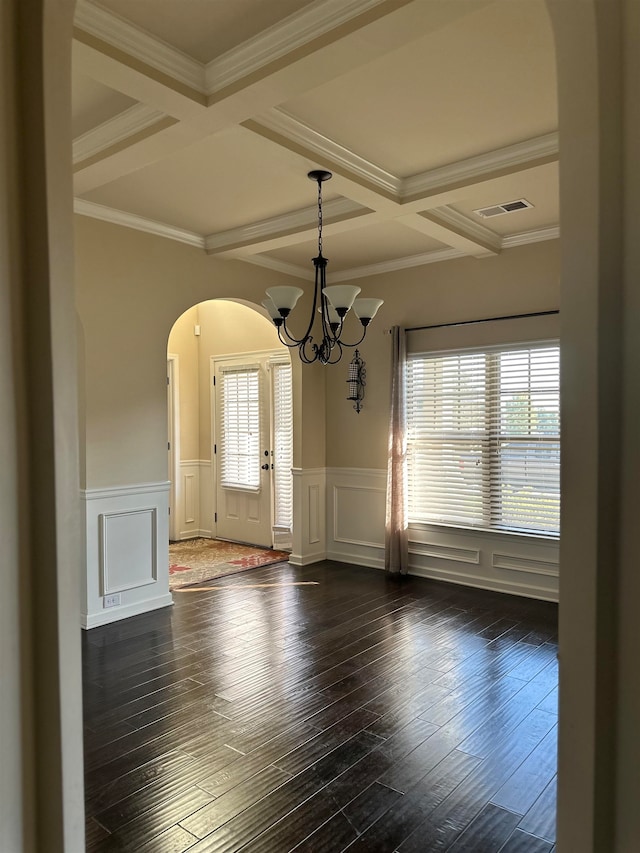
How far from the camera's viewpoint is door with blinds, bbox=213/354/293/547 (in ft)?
22.9

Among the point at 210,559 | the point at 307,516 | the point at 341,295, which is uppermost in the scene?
the point at 341,295

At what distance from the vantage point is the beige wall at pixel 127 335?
4418 mm

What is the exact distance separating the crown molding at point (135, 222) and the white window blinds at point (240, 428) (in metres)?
2.26

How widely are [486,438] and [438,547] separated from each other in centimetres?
116

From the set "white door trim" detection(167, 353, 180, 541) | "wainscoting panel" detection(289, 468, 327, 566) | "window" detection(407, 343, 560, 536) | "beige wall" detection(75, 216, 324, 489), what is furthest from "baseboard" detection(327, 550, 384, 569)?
"beige wall" detection(75, 216, 324, 489)

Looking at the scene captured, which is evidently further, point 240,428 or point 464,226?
point 240,428

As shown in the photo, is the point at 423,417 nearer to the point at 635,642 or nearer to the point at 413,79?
the point at 413,79

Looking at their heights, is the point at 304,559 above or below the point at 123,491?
below

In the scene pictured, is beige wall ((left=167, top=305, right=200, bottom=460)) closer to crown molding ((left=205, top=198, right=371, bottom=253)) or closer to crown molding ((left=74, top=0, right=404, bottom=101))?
crown molding ((left=205, top=198, right=371, bottom=253))

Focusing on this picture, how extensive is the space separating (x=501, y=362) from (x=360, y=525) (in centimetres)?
223

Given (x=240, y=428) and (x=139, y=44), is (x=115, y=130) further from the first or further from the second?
(x=240, y=428)

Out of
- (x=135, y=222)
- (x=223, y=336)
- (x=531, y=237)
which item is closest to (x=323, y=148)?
(x=135, y=222)

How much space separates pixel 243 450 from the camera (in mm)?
7348

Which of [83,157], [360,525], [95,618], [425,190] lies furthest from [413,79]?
[360,525]
